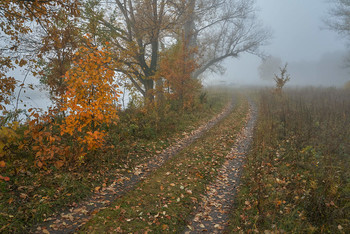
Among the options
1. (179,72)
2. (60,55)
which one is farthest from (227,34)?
(60,55)

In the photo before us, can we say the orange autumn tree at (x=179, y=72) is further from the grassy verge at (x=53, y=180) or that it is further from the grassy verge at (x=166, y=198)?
the grassy verge at (x=166, y=198)

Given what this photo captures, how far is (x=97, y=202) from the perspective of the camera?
459 centimetres

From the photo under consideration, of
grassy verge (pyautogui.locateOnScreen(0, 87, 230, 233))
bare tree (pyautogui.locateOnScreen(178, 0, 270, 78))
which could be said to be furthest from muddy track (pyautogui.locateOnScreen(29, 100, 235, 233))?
bare tree (pyautogui.locateOnScreen(178, 0, 270, 78))

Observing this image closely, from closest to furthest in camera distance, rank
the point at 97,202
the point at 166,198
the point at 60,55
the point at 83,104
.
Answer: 1. the point at 97,202
2. the point at 166,198
3. the point at 83,104
4. the point at 60,55

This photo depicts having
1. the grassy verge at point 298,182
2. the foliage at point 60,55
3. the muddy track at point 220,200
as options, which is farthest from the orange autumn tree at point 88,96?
the grassy verge at point 298,182

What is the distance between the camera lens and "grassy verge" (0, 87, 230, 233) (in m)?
3.80

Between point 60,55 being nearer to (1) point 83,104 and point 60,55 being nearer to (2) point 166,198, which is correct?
(1) point 83,104

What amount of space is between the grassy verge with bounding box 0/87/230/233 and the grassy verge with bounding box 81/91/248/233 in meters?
1.06

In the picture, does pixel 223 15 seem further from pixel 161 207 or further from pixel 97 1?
pixel 161 207

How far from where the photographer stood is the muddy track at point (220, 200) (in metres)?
4.00

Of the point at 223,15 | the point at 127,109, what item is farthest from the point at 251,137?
the point at 223,15

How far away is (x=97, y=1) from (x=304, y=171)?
1270 centimetres

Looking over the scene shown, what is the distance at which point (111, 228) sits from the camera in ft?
12.3

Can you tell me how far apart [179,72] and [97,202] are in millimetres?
10158
